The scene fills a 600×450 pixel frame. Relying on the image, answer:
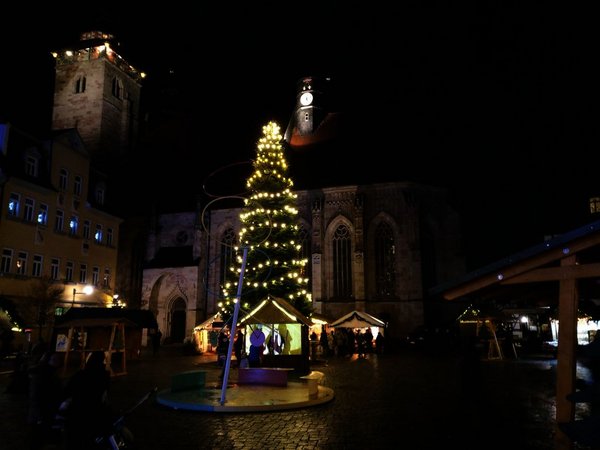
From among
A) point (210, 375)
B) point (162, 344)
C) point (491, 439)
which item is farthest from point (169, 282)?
point (491, 439)

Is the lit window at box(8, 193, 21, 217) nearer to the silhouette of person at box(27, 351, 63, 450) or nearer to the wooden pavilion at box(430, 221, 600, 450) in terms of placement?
the silhouette of person at box(27, 351, 63, 450)

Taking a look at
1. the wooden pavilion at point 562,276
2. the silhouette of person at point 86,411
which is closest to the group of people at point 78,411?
the silhouette of person at point 86,411

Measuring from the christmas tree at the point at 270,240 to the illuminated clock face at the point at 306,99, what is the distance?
1020 inches

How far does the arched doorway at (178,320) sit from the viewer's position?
134 ft

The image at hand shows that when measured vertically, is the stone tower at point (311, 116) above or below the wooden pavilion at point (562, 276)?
above

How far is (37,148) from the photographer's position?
28.3 metres

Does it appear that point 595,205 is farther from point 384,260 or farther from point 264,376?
point 264,376

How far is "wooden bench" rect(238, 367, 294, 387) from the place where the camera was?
1377cm

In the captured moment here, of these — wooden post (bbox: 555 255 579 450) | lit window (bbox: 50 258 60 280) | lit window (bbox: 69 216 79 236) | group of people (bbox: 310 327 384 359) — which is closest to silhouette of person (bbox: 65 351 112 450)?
wooden post (bbox: 555 255 579 450)

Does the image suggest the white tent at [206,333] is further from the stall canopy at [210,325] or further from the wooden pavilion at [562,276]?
the wooden pavilion at [562,276]

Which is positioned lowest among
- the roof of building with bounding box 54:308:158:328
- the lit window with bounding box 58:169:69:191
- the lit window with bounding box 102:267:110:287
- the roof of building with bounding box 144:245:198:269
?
the roof of building with bounding box 54:308:158:328

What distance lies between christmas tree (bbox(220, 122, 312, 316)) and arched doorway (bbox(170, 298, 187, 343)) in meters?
18.2

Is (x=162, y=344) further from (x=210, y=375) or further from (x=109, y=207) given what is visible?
(x=210, y=375)

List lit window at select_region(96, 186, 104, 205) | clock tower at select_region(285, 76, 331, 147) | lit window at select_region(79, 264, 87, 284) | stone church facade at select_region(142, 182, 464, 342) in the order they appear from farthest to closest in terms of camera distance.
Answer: clock tower at select_region(285, 76, 331, 147) → stone church facade at select_region(142, 182, 464, 342) → lit window at select_region(96, 186, 104, 205) → lit window at select_region(79, 264, 87, 284)
